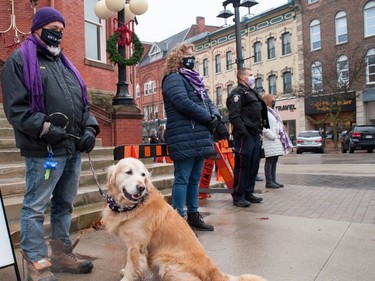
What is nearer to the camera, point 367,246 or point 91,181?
point 367,246

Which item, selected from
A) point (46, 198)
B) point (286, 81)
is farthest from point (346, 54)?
point (46, 198)

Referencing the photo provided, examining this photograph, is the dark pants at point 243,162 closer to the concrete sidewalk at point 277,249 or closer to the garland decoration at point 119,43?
the concrete sidewalk at point 277,249

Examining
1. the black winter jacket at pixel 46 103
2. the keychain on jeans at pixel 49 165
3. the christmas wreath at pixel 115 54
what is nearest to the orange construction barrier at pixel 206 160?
the black winter jacket at pixel 46 103

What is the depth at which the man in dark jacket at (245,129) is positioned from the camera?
6.25 metres

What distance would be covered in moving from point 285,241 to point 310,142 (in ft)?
75.0

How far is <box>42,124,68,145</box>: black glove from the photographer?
300 centimetres

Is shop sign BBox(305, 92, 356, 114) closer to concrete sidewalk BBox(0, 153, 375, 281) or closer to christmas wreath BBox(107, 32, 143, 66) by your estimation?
christmas wreath BBox(107, 32, 143, 66)

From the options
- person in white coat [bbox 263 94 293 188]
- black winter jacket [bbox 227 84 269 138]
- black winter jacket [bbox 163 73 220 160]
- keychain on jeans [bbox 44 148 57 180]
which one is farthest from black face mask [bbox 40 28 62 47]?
person in white coat [bbox 263 94 293 188]

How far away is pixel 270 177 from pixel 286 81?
30407 mm

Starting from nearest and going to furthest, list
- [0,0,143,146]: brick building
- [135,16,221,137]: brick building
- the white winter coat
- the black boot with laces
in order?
the black boot with laces
the white winter coat
[0,0,143,146]: brick building
[135,16,221,137]: brick building

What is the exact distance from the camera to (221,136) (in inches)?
216

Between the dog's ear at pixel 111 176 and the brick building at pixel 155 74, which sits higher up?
the brick building at pixel 155 74

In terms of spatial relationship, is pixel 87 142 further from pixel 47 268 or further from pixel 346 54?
pixel 346 54

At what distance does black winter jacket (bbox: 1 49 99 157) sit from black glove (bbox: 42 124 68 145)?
0.07m
